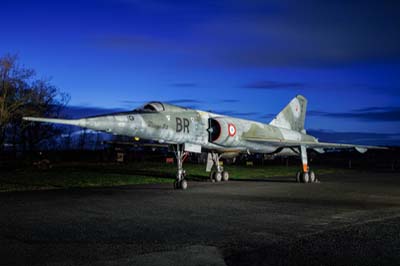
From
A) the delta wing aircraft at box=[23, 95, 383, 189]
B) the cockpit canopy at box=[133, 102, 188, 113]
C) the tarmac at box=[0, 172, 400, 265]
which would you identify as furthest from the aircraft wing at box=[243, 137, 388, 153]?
the tarmac at box=[0, 172, 400, 265]

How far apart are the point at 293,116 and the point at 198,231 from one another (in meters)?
18.5

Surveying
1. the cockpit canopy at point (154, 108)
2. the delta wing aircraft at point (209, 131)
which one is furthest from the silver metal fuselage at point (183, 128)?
the cockpit canopy at point (154, 108)

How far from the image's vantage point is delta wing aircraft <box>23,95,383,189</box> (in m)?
14.0

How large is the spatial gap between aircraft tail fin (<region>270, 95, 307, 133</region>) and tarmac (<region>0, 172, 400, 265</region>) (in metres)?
11.7

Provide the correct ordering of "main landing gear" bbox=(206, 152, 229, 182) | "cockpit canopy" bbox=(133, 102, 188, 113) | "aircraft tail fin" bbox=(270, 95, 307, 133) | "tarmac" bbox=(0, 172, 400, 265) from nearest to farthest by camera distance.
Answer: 1. "tarmac" bbox=(0, 172, 400, 265)
2. "cockpit canopy" bbox=(133, 102, 188, 113)
3. "main landing gear" bbox=(206, 152, 229, 182)
4. "aircraft tail fin" bbox=(270, 95, 307, 133)

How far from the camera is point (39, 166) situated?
31562mm

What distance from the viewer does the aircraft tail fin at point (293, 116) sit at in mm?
24639

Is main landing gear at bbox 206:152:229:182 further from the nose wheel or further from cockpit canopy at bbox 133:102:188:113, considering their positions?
cockpit canopy at bbox 133:102:188:113

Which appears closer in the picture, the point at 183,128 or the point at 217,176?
the point at 183,128

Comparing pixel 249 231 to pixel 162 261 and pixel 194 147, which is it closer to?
pixel 162 261

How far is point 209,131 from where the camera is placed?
1794 centimetres

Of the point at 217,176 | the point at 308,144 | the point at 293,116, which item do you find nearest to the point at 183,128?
the point at 217,176

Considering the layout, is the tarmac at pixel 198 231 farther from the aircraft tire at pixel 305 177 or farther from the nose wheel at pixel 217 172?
the nose wheel at pixel 217 172

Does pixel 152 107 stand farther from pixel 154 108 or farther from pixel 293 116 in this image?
pixel 293 116
